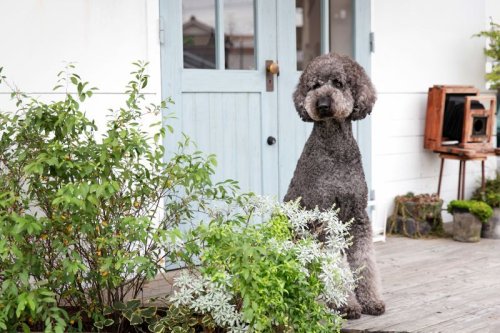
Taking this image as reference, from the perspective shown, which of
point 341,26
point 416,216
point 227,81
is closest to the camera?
point 227,81

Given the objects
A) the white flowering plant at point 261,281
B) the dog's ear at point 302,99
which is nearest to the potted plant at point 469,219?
the dog's ear at point 302,99

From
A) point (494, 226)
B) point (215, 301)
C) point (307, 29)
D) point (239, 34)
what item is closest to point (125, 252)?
point (215, 301)

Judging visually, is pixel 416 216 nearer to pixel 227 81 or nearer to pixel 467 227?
pixel 467 227

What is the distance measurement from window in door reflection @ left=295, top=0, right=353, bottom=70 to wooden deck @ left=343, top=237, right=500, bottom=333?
1516 millimetres

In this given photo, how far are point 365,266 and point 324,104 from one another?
83 centimetres

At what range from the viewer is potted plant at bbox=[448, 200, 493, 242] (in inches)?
217

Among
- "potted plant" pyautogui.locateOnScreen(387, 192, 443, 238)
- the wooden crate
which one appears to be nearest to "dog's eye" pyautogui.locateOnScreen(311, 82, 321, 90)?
"potted plant" pyautogui.locateOnScreen(387, 192, 443, 238)

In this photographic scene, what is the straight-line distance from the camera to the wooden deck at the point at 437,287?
3.43m

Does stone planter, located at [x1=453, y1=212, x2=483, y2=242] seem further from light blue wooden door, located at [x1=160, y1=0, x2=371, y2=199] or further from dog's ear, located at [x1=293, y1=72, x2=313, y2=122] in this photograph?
dog's ear, located at [x1=293, y1=72, x2=313, y2=122]

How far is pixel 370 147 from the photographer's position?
5527mm

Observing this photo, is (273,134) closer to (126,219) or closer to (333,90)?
(333,90)

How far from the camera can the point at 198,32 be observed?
179 inches

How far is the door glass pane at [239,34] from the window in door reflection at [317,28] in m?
0.40

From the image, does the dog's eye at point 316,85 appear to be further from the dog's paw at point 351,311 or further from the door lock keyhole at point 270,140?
the door lock keyhole at point 270,140
